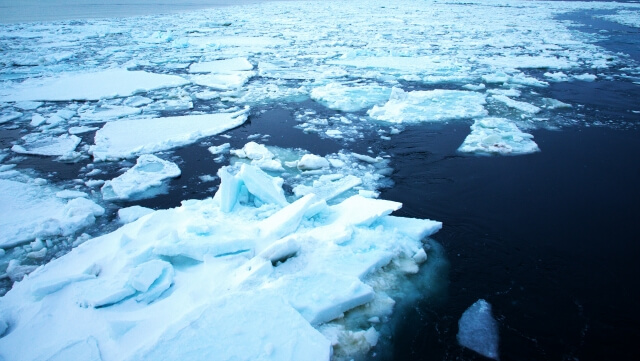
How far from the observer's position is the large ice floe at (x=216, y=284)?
7.62ft

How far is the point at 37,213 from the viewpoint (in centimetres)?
401

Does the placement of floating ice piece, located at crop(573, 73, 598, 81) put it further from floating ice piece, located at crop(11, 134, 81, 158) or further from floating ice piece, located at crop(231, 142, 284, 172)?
floating ice piece, located at crop(11, 134, 81, 158)

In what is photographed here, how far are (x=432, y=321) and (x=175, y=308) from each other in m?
1.90

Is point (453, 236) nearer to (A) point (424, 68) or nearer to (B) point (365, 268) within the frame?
(B) point (365, 268)

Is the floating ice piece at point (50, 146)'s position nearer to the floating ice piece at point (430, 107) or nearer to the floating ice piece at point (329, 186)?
the floating ice piece at point (329, 186)

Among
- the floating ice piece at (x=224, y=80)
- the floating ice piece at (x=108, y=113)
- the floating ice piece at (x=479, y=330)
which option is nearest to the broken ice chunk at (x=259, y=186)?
the floating ice piece at (x=479, y=330)

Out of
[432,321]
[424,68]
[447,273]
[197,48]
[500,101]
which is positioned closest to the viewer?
[432,321]

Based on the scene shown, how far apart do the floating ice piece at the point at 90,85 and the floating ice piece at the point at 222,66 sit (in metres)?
1.06

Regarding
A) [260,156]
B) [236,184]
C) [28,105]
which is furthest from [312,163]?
[28,105]

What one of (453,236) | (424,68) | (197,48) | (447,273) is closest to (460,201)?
(453,236)

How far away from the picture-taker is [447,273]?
324 centimetres

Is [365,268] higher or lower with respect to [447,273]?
higher

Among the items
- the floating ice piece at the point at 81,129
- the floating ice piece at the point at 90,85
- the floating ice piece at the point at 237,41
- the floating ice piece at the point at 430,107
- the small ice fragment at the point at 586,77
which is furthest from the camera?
the floating ice piece at the point at 237,41

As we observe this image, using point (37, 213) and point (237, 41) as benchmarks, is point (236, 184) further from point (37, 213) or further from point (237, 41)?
point (237, 41)
